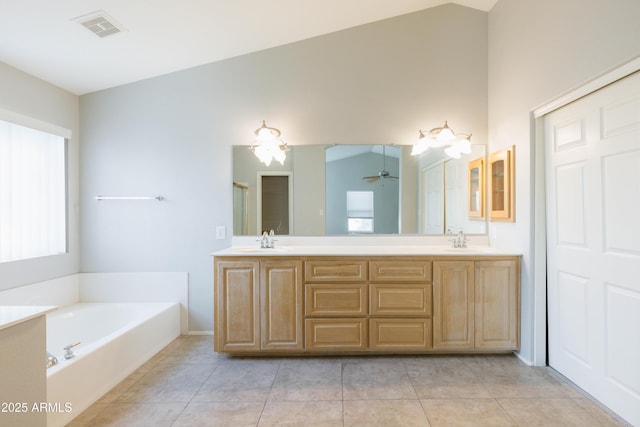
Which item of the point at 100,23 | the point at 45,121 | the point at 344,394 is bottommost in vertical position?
the point at 344,394

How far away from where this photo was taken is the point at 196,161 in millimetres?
3195

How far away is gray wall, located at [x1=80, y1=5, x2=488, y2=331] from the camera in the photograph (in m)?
3.13

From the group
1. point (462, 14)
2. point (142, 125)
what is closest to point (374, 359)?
point (142, 125)

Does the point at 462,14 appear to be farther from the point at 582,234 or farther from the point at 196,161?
the point at 196,161

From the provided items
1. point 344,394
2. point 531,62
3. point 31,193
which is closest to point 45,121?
point 31,193

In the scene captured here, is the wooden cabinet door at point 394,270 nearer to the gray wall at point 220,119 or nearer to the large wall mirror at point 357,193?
the large wall mirror at point 357,193

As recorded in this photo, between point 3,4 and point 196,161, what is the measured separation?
1.59 m

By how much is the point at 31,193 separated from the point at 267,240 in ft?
6.50

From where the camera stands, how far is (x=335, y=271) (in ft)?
8.73

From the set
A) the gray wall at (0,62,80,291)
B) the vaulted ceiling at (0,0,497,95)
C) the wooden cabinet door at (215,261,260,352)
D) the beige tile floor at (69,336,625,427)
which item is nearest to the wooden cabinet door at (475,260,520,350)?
the beige tile floor at (69,336,625,427)

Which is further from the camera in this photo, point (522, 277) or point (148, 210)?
point (148, 210)

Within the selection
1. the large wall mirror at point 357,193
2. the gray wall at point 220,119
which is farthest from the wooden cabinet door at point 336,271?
the gray wall at point 220,119

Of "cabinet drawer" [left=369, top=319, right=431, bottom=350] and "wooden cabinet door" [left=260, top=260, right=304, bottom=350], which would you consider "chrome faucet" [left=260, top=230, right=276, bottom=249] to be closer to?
"wooden cabinet door" [left=260, top=260, right=304, bottom=350]

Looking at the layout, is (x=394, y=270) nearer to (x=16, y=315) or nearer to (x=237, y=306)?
(x=237, y=306)
